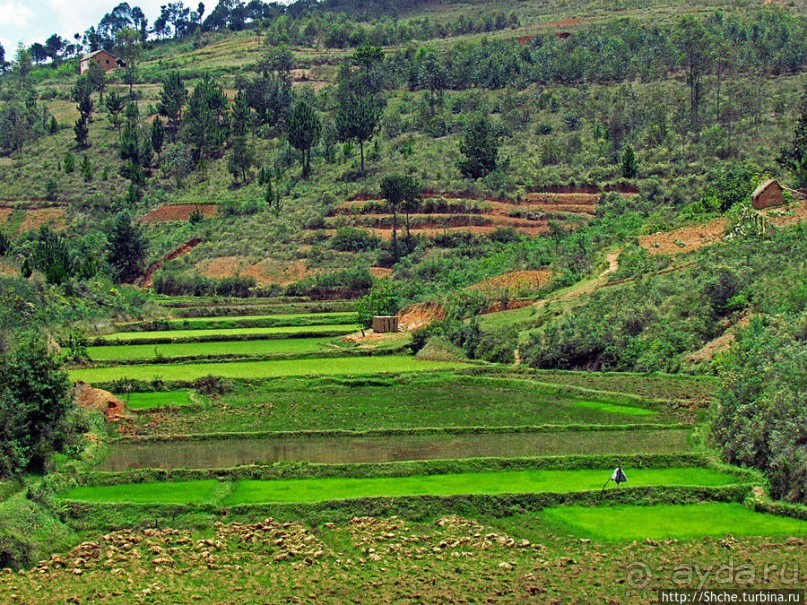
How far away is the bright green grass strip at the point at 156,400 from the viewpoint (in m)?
37.5

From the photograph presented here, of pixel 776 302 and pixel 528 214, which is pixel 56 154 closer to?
pixel 528 214

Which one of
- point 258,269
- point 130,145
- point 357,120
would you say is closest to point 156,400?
point 258,269

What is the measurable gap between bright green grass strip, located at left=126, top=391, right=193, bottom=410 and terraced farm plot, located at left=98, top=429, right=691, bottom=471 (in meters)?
4.88

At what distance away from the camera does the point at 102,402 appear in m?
36.1

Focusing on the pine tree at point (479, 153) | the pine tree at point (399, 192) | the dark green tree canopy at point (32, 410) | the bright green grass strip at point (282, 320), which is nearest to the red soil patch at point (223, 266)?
the pine tree at point (399, 192)

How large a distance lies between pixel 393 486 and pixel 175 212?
61530 millimetres

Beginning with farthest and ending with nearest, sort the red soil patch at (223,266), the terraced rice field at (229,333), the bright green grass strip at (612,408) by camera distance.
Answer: the red soil patch at (223,266), the terraced rice field at (229,333), the bright green grass strip at (612,408)

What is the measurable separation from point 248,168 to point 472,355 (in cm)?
4688

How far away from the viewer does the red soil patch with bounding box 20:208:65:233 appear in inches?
3371

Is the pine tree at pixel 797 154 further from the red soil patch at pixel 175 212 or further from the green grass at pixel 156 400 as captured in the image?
the red soil patch at pixel 175 212

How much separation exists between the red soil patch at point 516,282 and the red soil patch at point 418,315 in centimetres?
258

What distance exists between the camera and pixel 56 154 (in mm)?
99125

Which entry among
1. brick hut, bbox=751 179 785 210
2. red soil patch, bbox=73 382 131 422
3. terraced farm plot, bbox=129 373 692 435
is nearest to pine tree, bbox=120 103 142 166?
brick hut, bbox=751 179 785 210

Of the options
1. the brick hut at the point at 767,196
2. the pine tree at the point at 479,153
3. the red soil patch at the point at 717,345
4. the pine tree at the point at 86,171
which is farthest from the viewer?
the pine tree at the point at 86,171
